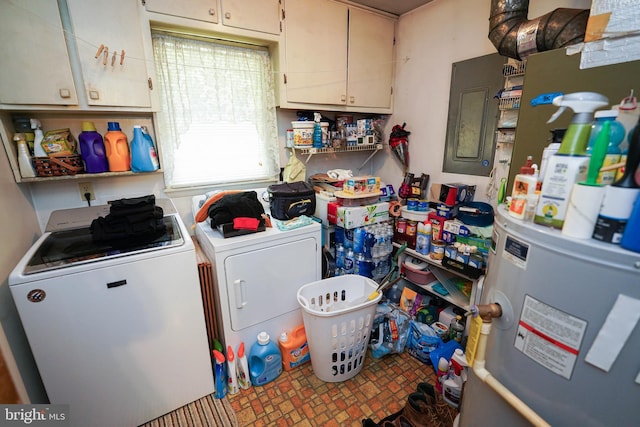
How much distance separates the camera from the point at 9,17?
4.20 ft

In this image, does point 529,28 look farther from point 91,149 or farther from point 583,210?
point 91,149

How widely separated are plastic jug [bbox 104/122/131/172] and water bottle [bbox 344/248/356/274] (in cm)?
159

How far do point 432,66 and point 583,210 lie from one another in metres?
2.06

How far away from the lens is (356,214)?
6.43 ft

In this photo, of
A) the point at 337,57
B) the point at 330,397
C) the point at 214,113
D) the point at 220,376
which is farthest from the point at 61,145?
the point at 330,397

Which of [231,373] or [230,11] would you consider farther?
[230,11]

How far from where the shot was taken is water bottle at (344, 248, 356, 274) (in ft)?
6.72

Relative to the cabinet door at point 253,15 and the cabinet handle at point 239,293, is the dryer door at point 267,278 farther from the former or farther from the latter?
the cabinet door at point 253,15

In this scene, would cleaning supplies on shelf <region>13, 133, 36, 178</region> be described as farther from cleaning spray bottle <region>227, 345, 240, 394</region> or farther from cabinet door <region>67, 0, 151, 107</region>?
cleaning spray bottle <region>227, 345, 240, 394</region>

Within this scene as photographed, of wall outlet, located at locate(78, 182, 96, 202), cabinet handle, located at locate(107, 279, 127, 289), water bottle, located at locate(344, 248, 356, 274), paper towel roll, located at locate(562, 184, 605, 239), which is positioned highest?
paper towel roll, located at locate(562, 184, 605, 239)

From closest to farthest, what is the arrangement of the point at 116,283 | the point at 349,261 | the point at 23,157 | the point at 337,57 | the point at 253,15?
1. the point at 116,283
2. the point at 23,157
3. the point at 253,15
4. the point at 349,261
5. the point at 337,57

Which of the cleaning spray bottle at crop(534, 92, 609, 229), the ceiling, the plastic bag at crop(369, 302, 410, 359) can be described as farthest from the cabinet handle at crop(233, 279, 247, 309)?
the ceiling

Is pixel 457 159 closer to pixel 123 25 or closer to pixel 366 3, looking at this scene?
pixel 366 3

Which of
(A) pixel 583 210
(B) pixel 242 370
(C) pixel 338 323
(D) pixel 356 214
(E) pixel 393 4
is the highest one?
(E) pixel 393 4
